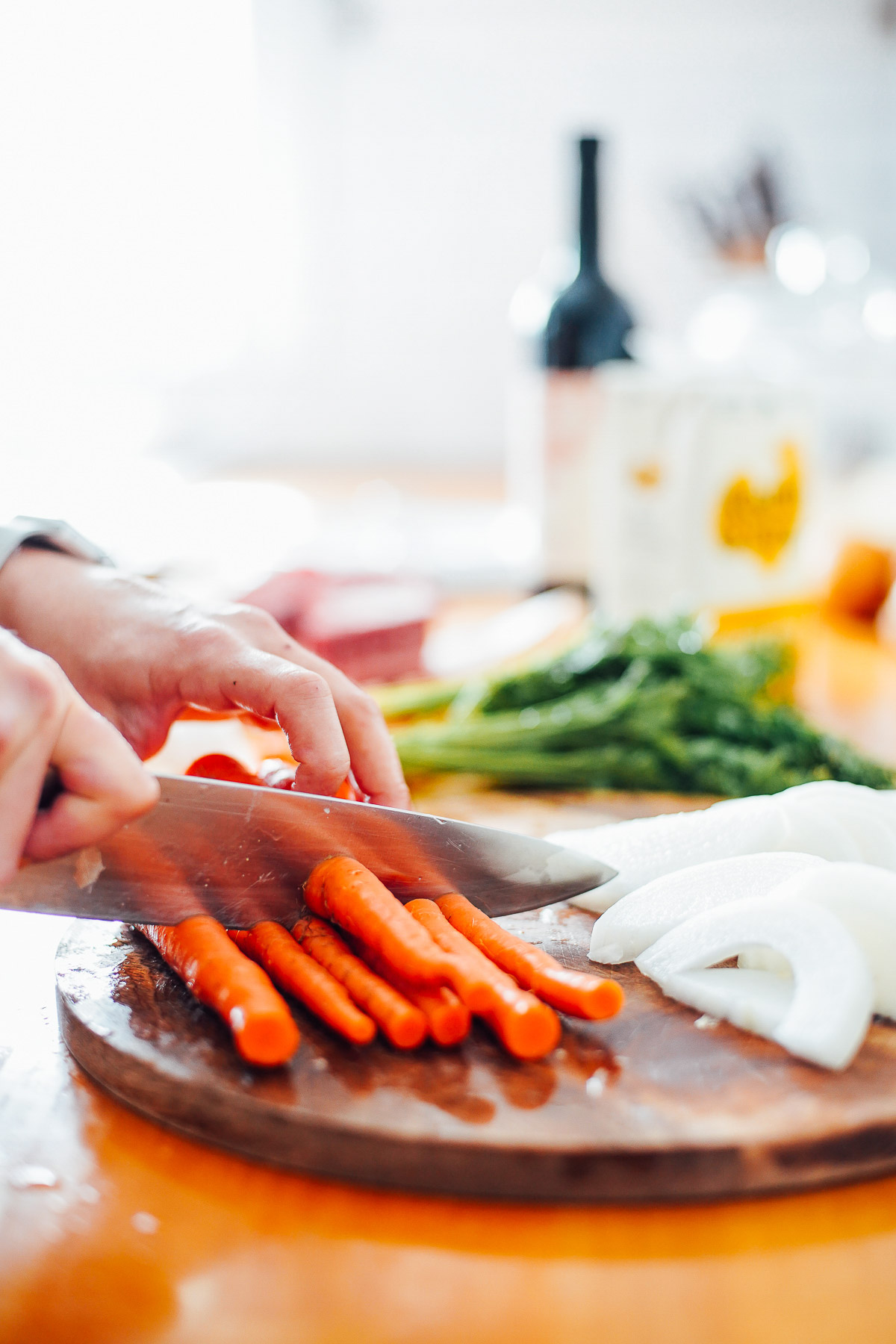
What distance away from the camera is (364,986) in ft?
2.58

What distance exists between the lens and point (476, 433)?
15.6 feet

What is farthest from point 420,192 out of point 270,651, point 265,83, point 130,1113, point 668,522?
point 130,1113

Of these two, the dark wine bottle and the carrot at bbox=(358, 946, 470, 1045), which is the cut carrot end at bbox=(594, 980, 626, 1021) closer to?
the carrot at bbox=(358, 946, 470, 1045)

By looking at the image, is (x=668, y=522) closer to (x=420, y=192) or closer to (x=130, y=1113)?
(x=130, y=1113)

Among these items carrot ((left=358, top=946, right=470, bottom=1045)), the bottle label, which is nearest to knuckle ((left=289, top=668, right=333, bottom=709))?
carrot ((left=358, top=946, right=470, bottom=1045))

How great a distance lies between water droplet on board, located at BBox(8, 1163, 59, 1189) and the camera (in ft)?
2.31

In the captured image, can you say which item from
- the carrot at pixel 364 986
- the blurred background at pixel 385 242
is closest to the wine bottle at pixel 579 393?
the blurred background at pixel 385 242

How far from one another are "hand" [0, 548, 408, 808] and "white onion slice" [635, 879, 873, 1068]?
277 mm

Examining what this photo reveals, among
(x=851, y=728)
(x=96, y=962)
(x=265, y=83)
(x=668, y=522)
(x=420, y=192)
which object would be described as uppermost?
(x=265, y=83)

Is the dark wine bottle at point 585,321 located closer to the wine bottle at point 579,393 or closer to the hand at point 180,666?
the wine bottle at point 579,393

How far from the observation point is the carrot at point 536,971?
77 cm

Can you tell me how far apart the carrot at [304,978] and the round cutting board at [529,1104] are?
0.8 inches

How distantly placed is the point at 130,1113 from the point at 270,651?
0.42m

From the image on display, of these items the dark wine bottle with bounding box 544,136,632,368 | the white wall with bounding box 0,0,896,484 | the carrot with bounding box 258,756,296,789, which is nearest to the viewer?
the carrot with bounding box 258,756,296,789
